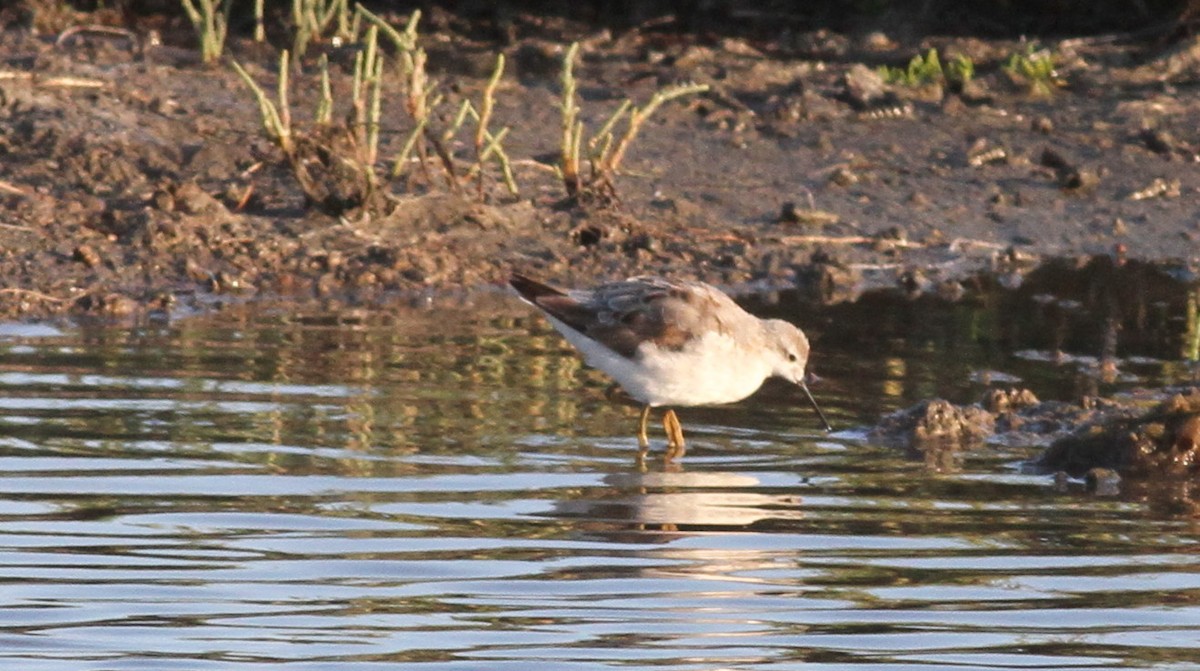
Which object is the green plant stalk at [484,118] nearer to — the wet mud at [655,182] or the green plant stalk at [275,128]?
the wet mud at [655,182]

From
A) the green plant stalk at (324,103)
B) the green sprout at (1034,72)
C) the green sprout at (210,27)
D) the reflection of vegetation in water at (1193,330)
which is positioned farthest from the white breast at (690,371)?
the green sprout at (1034,72)

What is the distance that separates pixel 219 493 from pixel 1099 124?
8328mm

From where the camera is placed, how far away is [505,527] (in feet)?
24.0

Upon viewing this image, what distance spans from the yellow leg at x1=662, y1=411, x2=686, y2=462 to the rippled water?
0.11m

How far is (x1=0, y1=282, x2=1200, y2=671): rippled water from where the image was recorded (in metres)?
5.99

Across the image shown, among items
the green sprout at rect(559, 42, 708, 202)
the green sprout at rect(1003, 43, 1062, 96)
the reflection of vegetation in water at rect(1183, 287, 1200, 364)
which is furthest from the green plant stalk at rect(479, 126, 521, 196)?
the green sprout at rect(1003, 43, 1062, 96)

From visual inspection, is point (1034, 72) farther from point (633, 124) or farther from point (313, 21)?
point (313, 21)

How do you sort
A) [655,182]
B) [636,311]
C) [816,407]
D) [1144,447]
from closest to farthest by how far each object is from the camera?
[1144,447] → [636,311] → [816,407] → [655,182]

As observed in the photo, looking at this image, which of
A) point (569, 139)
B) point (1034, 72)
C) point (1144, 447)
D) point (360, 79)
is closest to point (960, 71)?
point (1034, 72)

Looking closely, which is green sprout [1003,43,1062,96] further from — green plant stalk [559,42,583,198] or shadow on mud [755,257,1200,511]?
green plant stalk [559,42,583,198]

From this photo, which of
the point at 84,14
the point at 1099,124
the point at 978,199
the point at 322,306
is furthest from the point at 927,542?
the point at 84,14

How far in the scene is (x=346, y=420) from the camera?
351 inches

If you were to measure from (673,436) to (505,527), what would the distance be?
5.68 ft

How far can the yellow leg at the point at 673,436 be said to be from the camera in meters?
8.73
